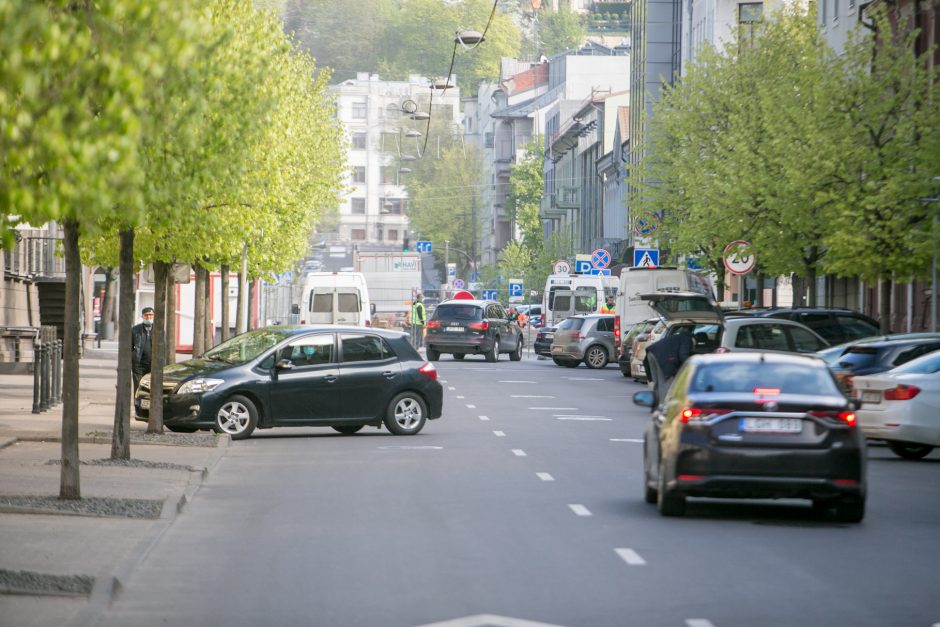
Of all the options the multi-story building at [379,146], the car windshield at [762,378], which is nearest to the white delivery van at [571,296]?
the car windshield at [762,378]

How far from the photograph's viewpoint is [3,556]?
37.9 ft

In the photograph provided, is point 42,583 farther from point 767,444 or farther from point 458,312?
point 458,312

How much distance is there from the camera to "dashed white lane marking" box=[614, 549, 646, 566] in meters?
12.1

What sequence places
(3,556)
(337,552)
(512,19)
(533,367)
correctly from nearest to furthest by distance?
(3,556), (337,552), (533,367), (512,19)

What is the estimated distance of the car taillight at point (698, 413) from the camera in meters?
14.2

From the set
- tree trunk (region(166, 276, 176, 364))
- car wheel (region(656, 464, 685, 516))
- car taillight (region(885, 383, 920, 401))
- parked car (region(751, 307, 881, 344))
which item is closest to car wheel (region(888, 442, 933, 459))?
car taillight (region(885, 383, 920, 401))

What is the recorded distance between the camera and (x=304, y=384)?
23906mm

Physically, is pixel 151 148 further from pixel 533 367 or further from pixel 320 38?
pixel 320 38

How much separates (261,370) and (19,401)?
8.67m

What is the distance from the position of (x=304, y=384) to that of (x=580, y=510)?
29.7ft

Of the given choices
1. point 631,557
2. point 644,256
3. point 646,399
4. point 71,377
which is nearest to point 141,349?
point 71,377

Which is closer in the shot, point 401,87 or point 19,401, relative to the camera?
point 19,401

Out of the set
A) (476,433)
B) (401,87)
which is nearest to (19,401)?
(476,433)

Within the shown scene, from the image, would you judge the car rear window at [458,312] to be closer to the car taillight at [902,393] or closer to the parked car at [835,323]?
the parked car at [835,323]
